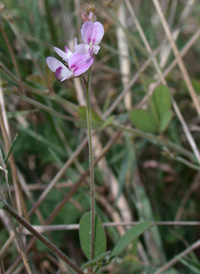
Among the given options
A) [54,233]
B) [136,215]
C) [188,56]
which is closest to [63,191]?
[54,233]

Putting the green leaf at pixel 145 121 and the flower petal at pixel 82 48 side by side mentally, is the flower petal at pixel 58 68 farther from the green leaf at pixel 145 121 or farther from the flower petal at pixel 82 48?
the green leaf at pixel 145 121

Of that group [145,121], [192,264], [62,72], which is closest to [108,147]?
[145,121]

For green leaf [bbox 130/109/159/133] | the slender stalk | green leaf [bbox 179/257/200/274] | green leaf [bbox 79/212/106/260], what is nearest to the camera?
the slender stalk

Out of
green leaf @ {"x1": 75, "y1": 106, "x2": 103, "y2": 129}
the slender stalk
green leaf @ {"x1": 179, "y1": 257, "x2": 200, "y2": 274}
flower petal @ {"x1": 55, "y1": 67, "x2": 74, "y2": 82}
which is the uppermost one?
flower petal @ {"x1": 55, "y1": 67, "x2": 74, "y2": 82}

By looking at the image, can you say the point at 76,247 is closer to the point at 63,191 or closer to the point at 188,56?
the point at 63,191

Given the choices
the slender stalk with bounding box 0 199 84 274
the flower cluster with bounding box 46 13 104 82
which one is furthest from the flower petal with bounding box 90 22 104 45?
the slender stalk with bounding box 0 199 84 274

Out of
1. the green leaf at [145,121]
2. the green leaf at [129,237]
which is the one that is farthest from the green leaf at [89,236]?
the green leaf at [145,121]

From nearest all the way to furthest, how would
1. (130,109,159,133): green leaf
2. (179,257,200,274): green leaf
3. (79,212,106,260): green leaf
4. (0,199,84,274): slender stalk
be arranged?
(0,199,84,274): slender stalk, (79,212,106,260): green leaf, (179,257,200,274): green leaf, (130,109,159,133): green leaf

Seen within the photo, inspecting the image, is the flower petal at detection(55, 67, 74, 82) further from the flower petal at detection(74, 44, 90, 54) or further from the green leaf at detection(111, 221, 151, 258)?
the green leaf at detection(111, 221, 151, 258)
